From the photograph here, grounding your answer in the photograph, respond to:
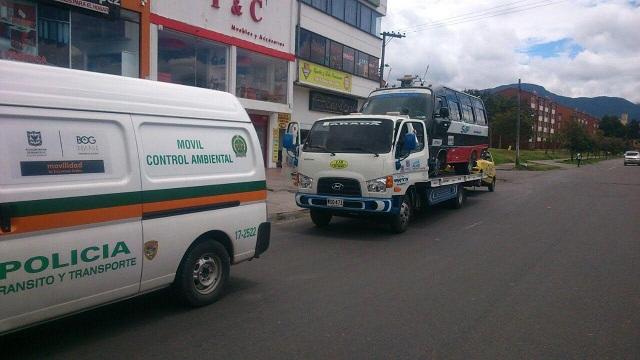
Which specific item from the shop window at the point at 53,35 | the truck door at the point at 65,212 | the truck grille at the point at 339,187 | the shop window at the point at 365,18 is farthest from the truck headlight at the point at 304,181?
the shop window at the point at 365,18

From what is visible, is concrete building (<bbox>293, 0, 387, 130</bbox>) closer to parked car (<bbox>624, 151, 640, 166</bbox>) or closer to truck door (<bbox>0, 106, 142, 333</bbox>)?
truck door (<bbox>0, 106, 142, 333</bbox>)

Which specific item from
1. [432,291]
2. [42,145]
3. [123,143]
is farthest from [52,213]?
[432,291]

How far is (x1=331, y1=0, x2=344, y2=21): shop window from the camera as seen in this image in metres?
30.2

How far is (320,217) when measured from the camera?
11016 millimetres

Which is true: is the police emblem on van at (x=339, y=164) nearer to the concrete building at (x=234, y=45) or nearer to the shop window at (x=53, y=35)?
the concrete building at (x=234, y=45)

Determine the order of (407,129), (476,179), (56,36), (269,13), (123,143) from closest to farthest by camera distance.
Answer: (123,143)
(407,129)
(56,36)
(476,179)
(269,13)

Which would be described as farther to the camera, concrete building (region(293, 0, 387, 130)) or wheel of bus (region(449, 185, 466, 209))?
concrete building (region(293, 0, 387, 130))

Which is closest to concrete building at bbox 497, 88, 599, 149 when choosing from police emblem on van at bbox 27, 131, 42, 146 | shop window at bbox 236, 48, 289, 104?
shop window at bbox 236, 48, 289, 104

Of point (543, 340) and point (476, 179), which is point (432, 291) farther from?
point (476, 179)

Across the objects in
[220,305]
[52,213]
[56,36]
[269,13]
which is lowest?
[220,305]

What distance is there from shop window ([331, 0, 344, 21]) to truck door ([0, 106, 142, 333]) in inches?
1078

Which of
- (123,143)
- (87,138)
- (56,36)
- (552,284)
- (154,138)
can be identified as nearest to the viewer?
(87,138)

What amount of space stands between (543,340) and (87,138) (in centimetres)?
441

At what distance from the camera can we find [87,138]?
4320mm
